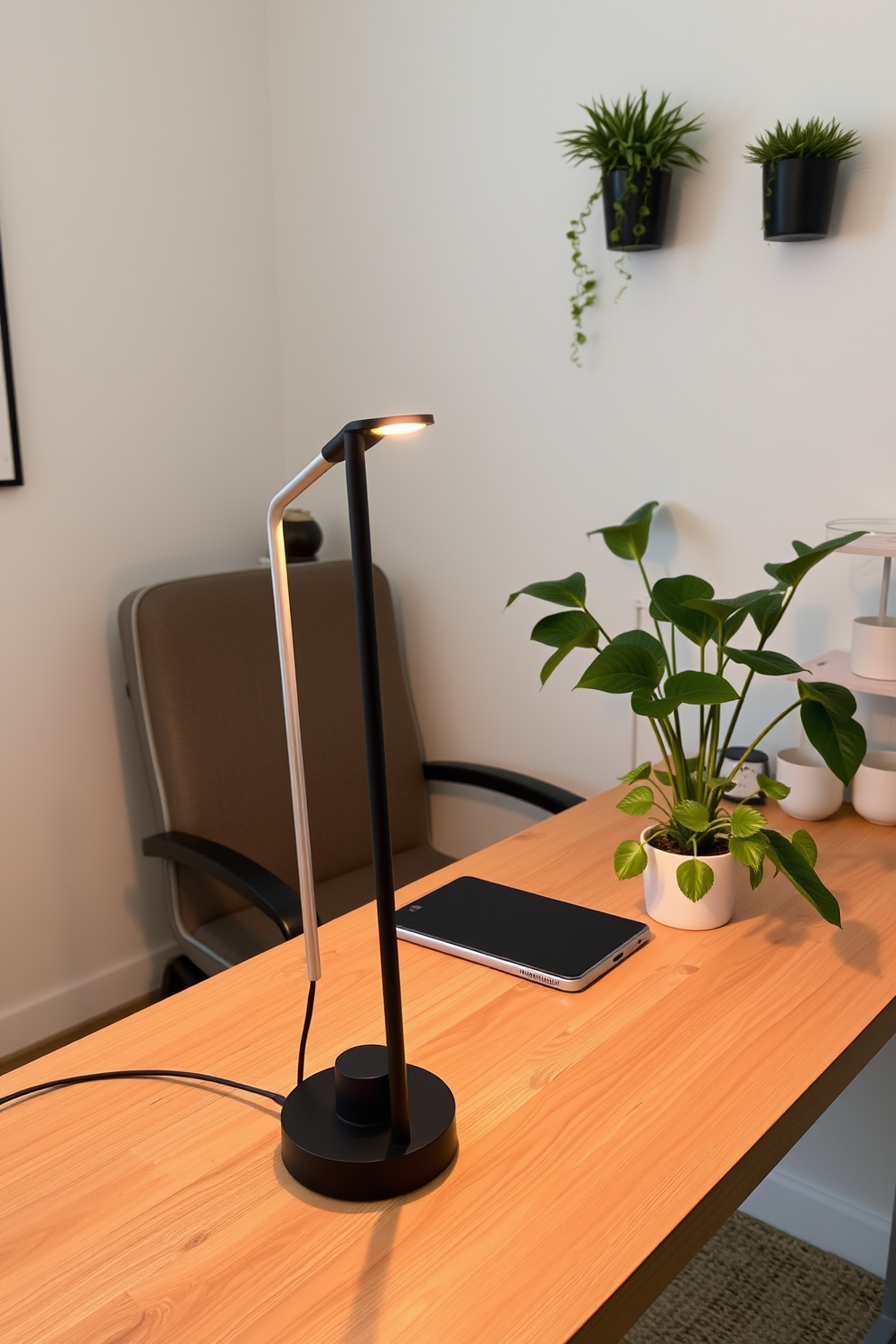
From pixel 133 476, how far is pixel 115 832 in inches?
30.6

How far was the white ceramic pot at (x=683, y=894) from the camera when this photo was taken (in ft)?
4.38

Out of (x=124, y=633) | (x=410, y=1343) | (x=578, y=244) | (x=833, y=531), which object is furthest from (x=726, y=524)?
(x=410, y=1343)

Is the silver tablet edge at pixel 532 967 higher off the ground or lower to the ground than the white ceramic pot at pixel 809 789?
lower

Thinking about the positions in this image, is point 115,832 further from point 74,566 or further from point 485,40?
point 485,40

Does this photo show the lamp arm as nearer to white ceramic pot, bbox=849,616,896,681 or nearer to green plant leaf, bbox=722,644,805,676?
green plant leaf, bbox=722,644,805,676

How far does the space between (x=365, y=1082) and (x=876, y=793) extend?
1.02 meters

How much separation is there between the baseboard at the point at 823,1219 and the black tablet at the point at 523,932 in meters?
0.85

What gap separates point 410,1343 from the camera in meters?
0.77

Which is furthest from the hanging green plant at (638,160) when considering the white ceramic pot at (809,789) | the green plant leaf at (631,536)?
the white ceramic pot at (809,789)

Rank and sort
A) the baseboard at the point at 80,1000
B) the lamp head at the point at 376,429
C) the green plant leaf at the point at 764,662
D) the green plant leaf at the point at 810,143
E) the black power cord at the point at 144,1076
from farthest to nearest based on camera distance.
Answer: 1. the baseboard at the point at 80,1000
2. the green plant leaf at the point at 810,143
3. the green plant leaf at the point at 764,662
4. the black power cord at the point at 144,1076
5. the lamp head at the point at 376,429

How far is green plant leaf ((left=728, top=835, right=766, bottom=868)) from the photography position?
123cm

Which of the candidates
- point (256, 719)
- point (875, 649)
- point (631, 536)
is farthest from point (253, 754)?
point (875, 649)

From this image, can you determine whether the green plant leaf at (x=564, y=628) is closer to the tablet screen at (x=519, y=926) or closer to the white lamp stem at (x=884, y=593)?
the tablet screen at (x=519, y=926)

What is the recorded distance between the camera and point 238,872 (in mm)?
1812
